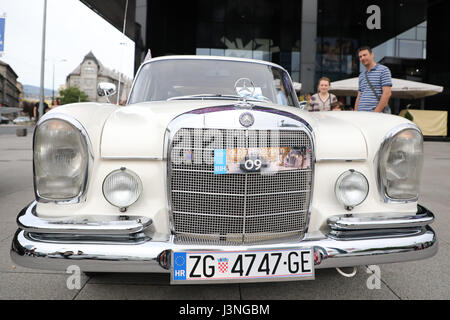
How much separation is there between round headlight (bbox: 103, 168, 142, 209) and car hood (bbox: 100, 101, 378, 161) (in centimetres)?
9

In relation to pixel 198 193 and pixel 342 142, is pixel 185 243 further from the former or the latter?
pixel 342 142

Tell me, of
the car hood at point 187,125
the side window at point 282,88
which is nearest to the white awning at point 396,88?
the side window at point 282,88

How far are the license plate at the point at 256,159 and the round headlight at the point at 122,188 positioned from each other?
1.37 ft

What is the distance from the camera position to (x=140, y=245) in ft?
5.31

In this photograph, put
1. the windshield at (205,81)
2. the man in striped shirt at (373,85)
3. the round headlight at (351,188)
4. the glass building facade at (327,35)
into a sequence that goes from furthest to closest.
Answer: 1. the glass building facade at (327,35)
2. the man in striped shirt at (373,85)
3. the windshield at (205,81)
4. the round headlight at (351,188)

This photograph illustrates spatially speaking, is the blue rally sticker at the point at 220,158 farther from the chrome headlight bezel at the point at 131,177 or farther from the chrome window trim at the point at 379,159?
the chrome window trim at the point at 379,159

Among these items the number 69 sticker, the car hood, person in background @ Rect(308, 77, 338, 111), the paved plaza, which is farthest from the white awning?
the number 69 sticker

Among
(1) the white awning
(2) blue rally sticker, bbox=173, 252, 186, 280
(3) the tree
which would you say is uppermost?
(3) the tree

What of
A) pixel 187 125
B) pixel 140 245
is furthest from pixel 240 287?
pixel 187 125

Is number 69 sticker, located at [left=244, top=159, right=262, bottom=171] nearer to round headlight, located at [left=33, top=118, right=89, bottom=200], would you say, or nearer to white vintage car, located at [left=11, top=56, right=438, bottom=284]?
white vintage car, located at [left=11, top=56, right=438, bottom=284]

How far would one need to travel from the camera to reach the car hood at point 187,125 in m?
1.78

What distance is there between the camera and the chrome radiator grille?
1746mm

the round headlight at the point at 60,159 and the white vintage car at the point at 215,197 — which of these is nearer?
the white vintage car at the point at 215,197
